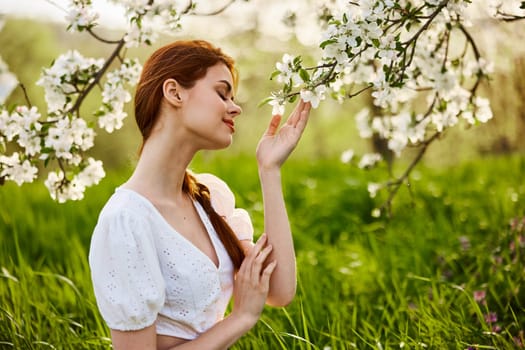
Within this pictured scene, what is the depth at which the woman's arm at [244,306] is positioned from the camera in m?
1.70

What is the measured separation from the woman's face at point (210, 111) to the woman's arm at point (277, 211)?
0.13 metres

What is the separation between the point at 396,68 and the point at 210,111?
2.34ft

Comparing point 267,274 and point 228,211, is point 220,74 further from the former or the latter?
point 267,274

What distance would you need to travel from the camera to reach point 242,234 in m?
2.02

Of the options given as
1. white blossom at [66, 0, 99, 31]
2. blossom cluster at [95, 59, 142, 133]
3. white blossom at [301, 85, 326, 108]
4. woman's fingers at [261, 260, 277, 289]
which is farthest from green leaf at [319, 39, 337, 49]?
white blossom at [66, 0, 99, 31]

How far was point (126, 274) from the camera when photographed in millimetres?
1592

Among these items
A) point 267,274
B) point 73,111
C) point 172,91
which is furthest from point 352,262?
point 172,91

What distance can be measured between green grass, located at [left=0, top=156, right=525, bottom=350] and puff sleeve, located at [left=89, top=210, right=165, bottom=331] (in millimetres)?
775

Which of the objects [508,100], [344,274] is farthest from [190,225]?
[508,100]

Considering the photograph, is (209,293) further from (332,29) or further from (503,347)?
(503,347)

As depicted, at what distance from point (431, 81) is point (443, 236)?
58.2 inches

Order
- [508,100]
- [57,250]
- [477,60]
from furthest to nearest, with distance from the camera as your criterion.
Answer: [508,100], [57,250], [477,60]

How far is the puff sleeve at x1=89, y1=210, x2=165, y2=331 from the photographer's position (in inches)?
62.3

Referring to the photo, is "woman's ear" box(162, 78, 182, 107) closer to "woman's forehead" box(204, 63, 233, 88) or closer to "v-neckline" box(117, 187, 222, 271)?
"woman's forehead" box(204, 63, 233, 88)
